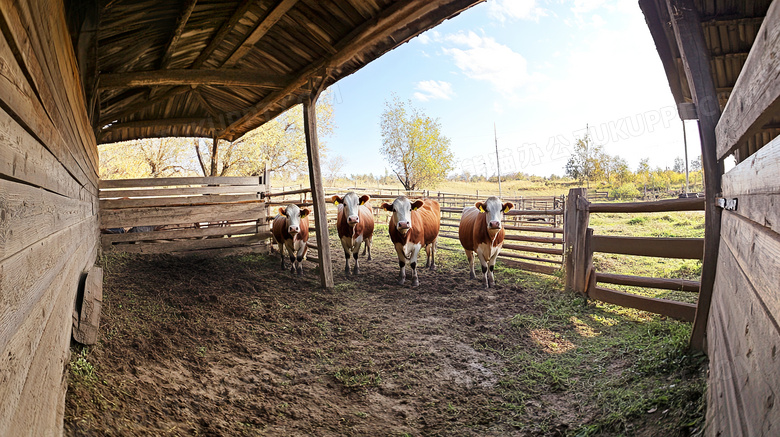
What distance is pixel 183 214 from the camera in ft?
26.5

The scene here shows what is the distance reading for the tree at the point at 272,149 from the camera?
1712cm

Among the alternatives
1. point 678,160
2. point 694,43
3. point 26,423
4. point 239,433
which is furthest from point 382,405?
point 678,160

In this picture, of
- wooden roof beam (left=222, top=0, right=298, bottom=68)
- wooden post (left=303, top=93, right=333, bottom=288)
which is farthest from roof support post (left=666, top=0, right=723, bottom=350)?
wooden post (left=303, top=93, right=333, bottom=288)

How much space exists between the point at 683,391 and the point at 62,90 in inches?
176

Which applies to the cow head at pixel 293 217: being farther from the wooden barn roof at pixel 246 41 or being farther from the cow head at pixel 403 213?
the wooden barn roof at pixel 246 41

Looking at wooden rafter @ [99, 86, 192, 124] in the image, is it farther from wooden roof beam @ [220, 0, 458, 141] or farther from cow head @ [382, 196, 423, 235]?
cow head @ [382, 196, 423, 235]

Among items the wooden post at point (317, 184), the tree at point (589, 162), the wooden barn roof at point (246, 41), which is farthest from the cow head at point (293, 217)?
the tree at point (589, 162)

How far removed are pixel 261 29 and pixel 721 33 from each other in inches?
186

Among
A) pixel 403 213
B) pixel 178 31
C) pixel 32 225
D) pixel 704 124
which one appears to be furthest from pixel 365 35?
pixel 32 225

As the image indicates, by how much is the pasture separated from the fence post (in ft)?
0.91

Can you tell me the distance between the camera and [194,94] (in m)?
8.23

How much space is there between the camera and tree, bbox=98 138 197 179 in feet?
53.7

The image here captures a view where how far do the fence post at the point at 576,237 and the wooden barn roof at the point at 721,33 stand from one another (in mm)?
1699

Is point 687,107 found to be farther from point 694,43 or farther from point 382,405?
point 382,405
